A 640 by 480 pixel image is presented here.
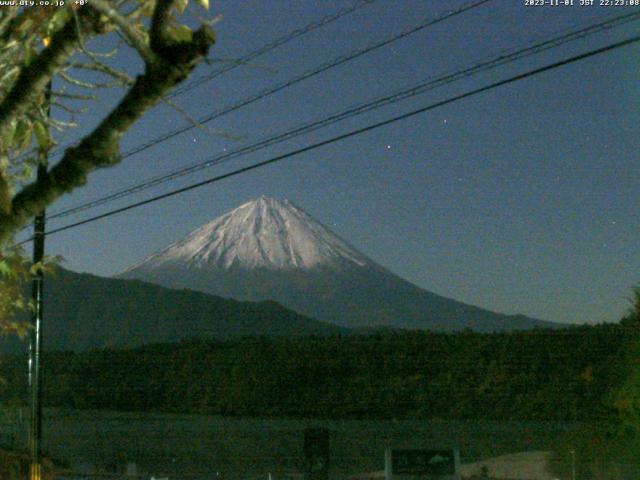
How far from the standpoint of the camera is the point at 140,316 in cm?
6800

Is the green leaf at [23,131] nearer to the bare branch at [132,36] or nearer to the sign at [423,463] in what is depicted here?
the bare branch at [132,36]

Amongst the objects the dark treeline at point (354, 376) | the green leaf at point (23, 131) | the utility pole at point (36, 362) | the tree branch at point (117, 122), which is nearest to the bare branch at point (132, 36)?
the tree branch at point (117, 122)

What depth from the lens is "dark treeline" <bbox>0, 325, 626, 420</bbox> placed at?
3034cm

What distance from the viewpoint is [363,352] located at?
35.2 m

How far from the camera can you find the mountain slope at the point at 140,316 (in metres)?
63.4

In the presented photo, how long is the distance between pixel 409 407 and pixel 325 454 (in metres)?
20.8

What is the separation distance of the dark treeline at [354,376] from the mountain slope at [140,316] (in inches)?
746

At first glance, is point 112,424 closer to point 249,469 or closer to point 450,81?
point 249,469

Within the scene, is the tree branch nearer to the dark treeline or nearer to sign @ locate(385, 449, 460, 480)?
sign @ locate(385, 449, 460, 480)

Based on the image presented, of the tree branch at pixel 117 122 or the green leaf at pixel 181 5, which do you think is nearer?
the tree branch at pixel 117 122

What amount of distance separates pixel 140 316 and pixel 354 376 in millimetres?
35620

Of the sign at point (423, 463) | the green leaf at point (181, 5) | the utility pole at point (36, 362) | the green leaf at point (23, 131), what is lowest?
the sign at point (423, 463)

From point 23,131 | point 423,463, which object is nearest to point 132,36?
point 23,131

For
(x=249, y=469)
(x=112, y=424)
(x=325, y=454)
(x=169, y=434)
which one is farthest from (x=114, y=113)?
(x=112, y=424)
